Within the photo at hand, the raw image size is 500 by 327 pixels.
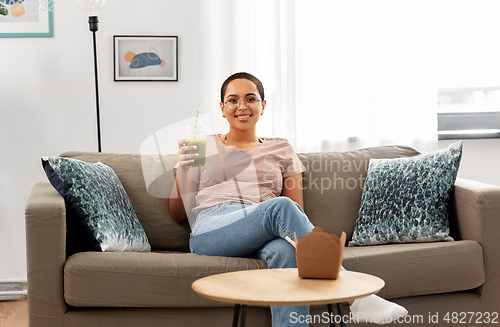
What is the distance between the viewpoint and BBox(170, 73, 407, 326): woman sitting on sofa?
4.78 feet

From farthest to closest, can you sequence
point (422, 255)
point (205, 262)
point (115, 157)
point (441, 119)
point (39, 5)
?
1. point (441, 119)
2. point (39, 5)
3. point (115, 157)
4. point (422, 255)
5. point (205, 262)

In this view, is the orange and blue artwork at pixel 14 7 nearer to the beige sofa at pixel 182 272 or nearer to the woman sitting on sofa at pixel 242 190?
the beige sofa at pixel 182 272

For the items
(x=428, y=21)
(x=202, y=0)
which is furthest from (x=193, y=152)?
(x=428, y=21)

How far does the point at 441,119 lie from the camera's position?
2830 millimetres

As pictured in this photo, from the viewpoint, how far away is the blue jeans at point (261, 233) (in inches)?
54.7

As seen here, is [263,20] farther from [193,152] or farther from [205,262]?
[205,262]

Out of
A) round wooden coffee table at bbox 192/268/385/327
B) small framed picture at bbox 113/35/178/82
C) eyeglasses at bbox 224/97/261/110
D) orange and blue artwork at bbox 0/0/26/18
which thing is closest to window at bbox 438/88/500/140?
eyeglasses at bbox 224/97/261/110

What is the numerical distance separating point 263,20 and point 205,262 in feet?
5.08

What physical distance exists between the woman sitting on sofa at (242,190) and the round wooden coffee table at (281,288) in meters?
0.29

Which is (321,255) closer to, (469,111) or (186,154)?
(186,154)

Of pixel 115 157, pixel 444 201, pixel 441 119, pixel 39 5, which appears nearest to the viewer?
pixel 444 201

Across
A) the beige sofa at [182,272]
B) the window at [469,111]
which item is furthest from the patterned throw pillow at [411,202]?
the window at [469,111]

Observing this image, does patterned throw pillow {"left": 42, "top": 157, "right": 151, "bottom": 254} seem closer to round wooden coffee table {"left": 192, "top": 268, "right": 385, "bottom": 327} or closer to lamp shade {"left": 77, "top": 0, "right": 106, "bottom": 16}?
round wooden coffee table {"left": 192, "top": 268, "right": 385, "bottom": 327}

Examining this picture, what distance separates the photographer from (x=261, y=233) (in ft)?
4.88
